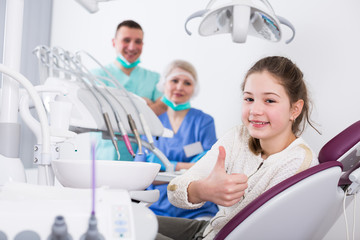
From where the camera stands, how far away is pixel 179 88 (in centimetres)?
250

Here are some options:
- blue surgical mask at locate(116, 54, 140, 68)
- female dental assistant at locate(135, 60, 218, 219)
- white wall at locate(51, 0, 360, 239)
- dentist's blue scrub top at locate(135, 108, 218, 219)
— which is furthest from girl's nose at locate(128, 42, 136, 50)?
dentist's blue scrub top at locate(135, 108, 218, 219)


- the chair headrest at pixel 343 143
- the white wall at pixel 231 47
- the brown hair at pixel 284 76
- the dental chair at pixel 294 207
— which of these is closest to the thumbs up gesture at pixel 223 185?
the dental chair at pixel 294 207

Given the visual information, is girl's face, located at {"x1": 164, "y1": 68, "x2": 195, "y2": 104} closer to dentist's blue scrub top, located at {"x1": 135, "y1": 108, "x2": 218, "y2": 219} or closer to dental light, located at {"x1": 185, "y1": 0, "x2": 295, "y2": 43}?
dentist's blue scrub top, located at {"x1": 135, "y1": 108, "x2": 218, "y2": 219}

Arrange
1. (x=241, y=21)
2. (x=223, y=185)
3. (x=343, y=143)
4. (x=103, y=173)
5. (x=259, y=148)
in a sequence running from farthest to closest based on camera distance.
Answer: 1. (x=241, y=21)
2. (x=259, y=148)
3. (x=343, y=143)
4. (x=223, y=185)
5. (x=103, y=173)

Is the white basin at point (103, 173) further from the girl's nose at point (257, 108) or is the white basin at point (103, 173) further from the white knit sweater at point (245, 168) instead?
the girl's nose at point (257, 108)

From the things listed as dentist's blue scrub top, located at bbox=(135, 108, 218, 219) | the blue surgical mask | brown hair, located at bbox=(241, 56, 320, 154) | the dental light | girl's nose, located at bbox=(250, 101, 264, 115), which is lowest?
dentist's blue scrub top, located at bbox=(135, 108, 218, 219)

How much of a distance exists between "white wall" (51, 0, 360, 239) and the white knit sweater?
3.92 feet

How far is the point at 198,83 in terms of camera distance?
103 inches

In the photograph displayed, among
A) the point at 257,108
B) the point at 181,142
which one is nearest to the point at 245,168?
the point at 257,108

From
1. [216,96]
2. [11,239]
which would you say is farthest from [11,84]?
[216,96]

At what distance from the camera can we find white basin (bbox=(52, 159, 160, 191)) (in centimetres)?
72

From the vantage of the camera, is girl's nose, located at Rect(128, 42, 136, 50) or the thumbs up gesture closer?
the thumbs up gesture

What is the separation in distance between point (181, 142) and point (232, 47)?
82 cm

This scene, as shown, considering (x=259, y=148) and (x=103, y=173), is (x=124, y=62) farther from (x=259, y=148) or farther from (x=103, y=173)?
(x=103, y=173)
